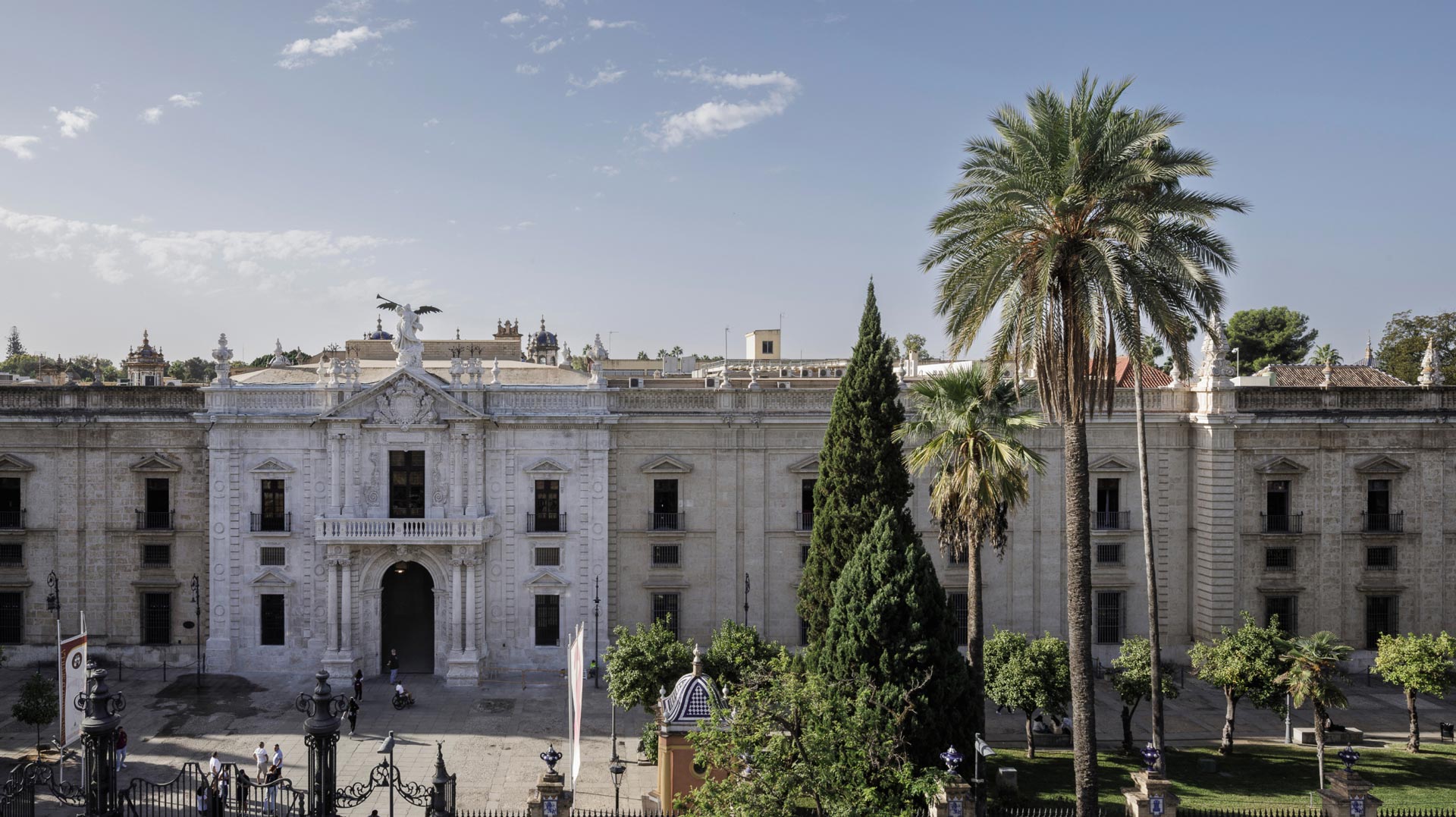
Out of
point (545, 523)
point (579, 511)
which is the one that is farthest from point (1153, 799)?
point (545, 523)

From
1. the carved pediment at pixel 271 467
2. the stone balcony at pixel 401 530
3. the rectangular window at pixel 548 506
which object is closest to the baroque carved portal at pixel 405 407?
the stone balcony at pixel 401 530

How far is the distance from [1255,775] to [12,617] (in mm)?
39193

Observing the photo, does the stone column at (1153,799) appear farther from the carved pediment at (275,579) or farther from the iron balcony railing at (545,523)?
the carved pediment at (275,579)

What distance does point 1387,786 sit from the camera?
984 inches

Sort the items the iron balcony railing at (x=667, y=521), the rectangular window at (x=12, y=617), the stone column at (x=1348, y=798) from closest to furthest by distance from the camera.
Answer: the stone column at (x=1348, y=798)
the rectangular window at (x=12, y=617)
the iron balcony railing at (x=667, y=521)

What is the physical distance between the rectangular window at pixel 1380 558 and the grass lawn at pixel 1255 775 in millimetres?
8283

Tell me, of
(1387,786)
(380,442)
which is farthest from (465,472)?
(1387,786)

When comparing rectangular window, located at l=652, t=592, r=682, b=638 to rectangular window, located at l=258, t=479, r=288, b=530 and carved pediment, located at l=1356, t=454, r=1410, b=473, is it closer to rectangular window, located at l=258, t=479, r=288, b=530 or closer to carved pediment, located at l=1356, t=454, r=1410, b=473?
rectangular window, located at l=258, t=479, r=288, b=530

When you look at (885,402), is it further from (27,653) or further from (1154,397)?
(27,653)

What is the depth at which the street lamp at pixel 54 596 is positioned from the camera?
33469mm

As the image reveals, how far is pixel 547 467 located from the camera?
34.7 metres

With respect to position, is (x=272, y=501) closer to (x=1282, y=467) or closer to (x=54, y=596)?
(x=54, y=596)

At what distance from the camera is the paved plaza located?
85.0 feet

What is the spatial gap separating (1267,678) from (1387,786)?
11.6 feet
